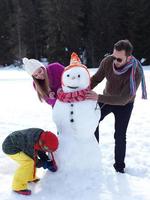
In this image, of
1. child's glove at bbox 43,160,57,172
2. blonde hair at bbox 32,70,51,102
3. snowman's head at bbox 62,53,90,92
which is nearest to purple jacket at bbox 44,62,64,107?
blonde hair at bbox 32,70,51,102

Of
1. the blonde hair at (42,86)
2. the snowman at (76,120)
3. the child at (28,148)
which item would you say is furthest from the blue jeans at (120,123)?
the child at (28,148)

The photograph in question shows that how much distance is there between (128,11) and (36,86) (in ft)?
105

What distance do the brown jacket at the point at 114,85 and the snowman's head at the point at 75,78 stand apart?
0.79ft

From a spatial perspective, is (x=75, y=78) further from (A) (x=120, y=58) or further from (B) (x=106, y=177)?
(B) (x=106, y=177)

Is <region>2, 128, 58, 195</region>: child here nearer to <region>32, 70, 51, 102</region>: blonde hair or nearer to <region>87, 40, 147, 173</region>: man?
<region>32, 70, 51, 102</region>: blonde hair

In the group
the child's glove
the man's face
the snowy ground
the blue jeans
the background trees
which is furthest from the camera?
the background trees

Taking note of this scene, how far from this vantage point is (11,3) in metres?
41.3

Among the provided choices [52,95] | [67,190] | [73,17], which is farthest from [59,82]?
[73,17]

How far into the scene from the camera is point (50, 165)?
4746 mm

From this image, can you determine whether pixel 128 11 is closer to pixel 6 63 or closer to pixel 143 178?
pixel 6 63

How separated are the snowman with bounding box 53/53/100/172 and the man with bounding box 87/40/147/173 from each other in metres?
0.14

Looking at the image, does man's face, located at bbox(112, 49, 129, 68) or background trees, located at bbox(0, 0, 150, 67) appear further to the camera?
background trees, located at bbox(0, 0, 150, 67)

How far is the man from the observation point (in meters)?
4.63

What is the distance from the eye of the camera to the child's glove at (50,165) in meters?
4.73
